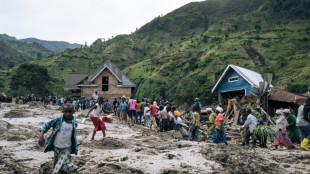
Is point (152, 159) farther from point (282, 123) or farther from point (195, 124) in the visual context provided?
point (282, 123)

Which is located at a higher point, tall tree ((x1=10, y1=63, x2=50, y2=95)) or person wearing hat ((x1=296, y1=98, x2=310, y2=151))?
tall tree ((x1=10, y1=63, x2=50, y2=95))

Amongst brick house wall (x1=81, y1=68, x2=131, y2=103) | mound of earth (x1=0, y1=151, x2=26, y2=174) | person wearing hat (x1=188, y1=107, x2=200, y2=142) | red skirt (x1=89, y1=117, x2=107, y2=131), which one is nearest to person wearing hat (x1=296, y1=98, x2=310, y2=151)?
person wearing hat (x1=188, y1=107, x2=200, y2=142)

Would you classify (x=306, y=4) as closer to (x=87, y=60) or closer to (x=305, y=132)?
(x=87, y=60)

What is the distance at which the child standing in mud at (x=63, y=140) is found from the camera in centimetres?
460

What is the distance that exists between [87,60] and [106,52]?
14228 millimetres

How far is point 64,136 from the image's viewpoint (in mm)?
4746

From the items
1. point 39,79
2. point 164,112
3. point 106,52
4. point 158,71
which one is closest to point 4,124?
point 164,112

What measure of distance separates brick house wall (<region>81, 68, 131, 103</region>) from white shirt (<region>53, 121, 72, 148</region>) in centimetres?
2782

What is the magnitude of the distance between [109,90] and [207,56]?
42.8 metres

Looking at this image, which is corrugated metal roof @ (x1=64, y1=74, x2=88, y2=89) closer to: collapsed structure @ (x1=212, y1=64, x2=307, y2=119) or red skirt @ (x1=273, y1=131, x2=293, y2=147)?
collapsed structure @ (x1=212, y1=64, x2=307, y2=119)

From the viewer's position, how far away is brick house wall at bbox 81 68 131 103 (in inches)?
1277

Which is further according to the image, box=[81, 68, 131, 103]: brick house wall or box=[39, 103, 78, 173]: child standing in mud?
box=[81, 68, 131, 103]: brick house wall

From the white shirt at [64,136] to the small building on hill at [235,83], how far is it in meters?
19.5

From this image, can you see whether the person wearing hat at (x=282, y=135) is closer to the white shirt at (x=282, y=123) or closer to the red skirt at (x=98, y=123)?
the white shirt at (x=282, y=123)
